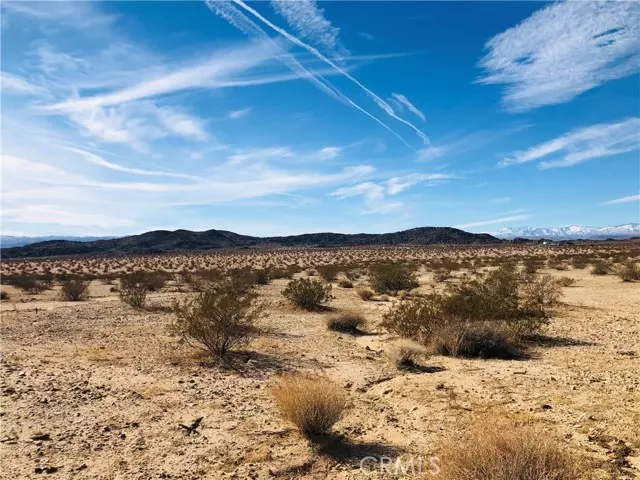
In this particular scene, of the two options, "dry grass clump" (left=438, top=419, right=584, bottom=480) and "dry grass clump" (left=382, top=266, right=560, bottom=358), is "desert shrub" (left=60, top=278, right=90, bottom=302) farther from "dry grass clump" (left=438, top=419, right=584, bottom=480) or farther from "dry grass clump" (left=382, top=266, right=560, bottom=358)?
"dry grass clump" (left=438, top=419, right=584, bottom=480)


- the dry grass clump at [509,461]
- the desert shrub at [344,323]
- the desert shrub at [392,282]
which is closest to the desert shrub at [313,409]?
the dry grass clump at [509,461]

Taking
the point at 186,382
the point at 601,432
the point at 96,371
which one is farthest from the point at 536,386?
the point at 96,371

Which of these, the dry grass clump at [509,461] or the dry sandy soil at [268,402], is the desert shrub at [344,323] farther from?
the dry grass clump at [509,461]

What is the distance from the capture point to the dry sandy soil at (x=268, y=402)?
5.93 meters

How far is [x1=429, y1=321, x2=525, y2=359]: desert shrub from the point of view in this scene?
10945 mm

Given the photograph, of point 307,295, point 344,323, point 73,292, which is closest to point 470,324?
point 344,323

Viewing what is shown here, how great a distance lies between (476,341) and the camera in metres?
11.0

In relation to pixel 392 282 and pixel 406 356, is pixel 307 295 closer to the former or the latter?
pixel 392 282

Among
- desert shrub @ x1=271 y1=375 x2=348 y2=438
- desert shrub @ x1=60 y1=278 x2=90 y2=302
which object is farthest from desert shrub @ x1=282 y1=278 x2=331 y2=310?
desert shrub @ x1=271 y1=375 x2=348 y2=438

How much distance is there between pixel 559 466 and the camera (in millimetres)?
4383

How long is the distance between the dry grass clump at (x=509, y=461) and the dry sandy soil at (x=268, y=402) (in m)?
0.99

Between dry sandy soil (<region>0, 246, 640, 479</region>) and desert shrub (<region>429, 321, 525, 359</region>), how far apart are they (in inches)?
18.1

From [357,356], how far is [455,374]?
263 centimetres

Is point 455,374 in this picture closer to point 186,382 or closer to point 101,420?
point 186,382
